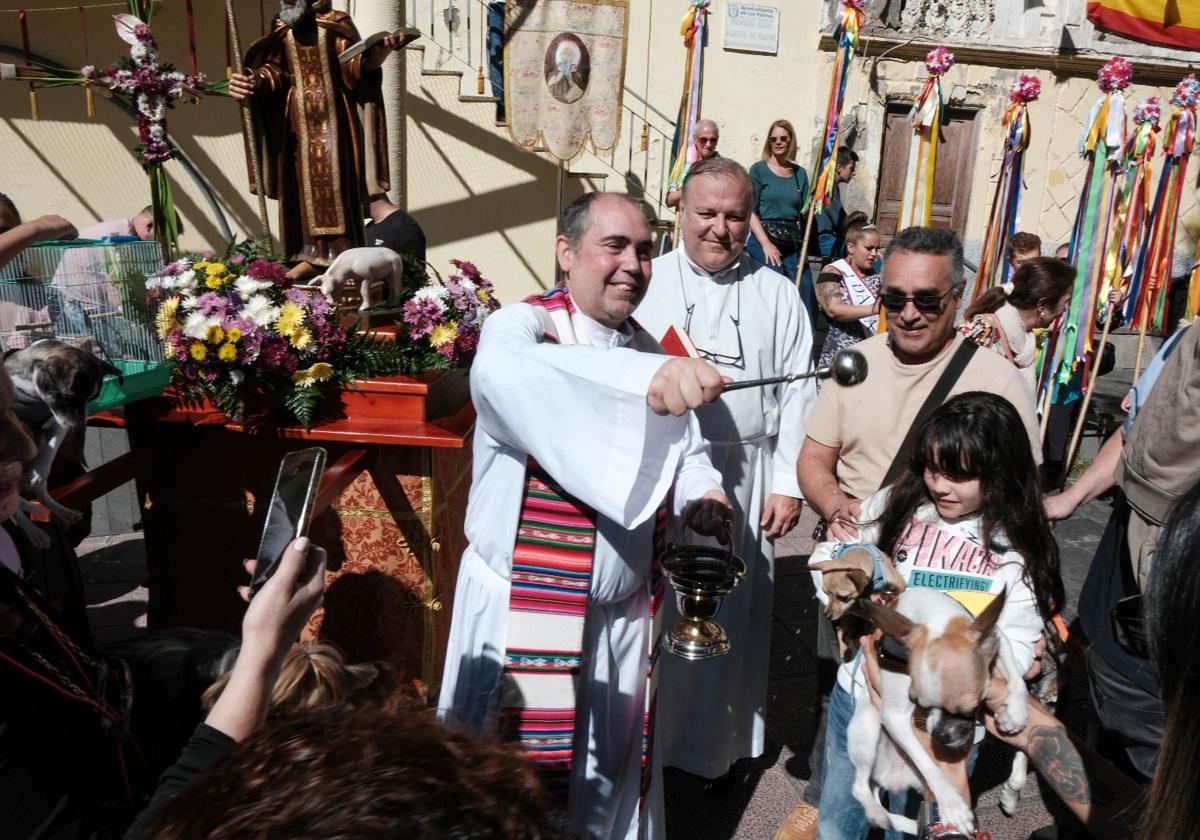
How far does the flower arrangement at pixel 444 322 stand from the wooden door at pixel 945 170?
32.0ft

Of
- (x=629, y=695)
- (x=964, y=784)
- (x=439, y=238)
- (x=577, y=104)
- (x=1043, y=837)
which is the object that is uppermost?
(x=577, y=104)

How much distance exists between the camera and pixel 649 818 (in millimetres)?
2551

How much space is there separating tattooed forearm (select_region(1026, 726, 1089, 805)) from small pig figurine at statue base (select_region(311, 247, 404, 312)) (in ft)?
8.59

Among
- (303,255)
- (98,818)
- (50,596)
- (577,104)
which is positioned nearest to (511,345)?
(98,818)

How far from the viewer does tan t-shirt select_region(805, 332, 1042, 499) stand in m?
2.48

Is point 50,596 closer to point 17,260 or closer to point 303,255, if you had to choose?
point 17,260

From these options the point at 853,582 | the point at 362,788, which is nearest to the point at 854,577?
the point at 853,582

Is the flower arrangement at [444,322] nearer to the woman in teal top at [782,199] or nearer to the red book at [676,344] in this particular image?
the red book at [676,344]

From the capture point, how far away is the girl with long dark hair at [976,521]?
191 centimetres

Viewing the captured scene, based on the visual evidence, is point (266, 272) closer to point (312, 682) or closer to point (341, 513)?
point (341, 513)

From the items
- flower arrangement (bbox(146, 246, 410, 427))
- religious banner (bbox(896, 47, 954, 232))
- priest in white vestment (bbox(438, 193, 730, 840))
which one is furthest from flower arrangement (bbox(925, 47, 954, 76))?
flower arrangement (bbox(146, 246, 410, 427))

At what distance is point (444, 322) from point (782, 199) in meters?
5.30

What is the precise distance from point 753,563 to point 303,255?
7.84 feet

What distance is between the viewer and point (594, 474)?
196 cm
